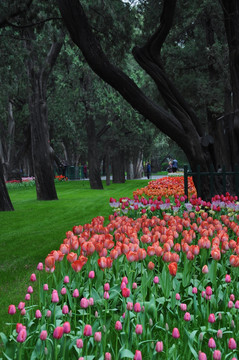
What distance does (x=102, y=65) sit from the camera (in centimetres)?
778

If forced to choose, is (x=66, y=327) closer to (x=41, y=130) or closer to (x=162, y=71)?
(x=162, y=71)

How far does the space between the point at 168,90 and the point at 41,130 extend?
10.2 m

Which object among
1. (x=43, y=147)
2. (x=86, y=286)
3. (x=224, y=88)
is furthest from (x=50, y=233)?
(x=224, y=88)

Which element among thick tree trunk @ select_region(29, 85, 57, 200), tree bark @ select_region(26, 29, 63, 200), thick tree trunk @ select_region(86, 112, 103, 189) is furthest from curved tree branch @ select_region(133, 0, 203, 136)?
thick tree trunk @ select_region(86, 112, 103, 189)

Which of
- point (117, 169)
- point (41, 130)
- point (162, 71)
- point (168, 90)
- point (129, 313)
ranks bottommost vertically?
point (129, 313)

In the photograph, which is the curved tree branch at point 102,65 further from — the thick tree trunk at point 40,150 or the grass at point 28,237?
the thick tree trunk at point 40,150

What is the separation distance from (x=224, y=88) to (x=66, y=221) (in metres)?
9.70

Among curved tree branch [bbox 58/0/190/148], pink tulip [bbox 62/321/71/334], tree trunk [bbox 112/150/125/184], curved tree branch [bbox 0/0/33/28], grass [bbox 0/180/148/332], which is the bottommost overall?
grass [bbox 0/180/148/332]

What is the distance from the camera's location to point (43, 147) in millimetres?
Result: 17750

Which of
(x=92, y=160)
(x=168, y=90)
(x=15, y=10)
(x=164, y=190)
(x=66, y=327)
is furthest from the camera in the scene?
(x=92, y=160)

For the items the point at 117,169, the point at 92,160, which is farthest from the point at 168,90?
the point at 117,169

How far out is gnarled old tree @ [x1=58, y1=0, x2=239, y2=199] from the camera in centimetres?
775

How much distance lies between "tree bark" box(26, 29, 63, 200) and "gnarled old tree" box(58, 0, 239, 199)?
9.40m

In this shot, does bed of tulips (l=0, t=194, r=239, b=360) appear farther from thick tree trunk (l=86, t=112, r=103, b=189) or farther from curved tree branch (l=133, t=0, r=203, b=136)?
thick tree trunk (l=86, t=112, r=103, b=189)
